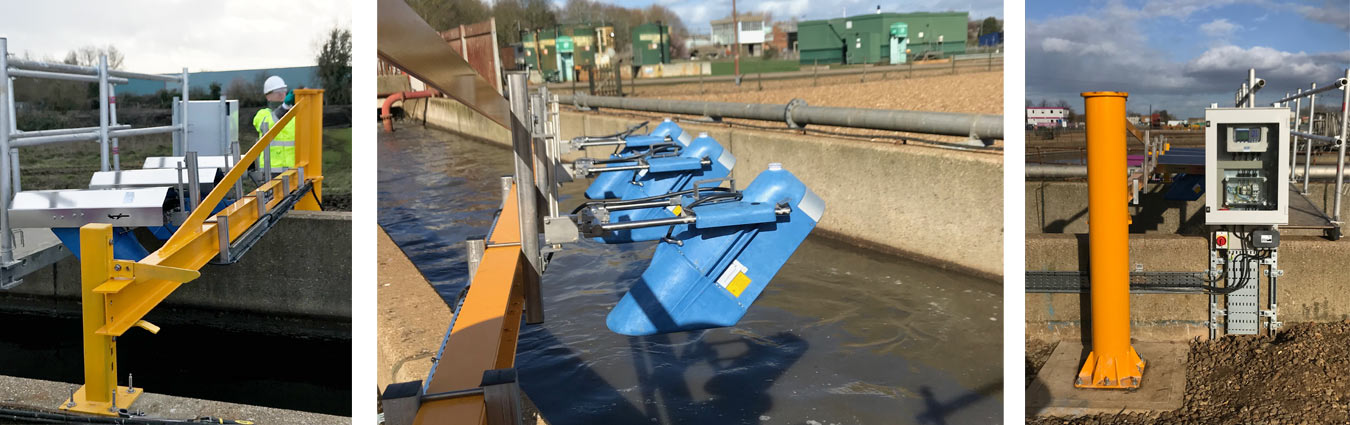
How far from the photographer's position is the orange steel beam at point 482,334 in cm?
180

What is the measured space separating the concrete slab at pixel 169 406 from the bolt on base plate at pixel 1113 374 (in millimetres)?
4362

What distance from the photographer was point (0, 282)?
5.41m

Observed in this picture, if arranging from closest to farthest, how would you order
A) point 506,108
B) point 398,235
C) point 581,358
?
point 506,108 < point 581,358 < point 398,235

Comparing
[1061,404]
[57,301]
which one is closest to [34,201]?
[57,301]

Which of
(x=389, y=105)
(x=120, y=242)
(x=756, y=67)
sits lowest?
(x=120, y=242)

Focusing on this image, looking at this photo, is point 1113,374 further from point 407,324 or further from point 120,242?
point 120,242

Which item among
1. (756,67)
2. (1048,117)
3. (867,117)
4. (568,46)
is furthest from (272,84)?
(568,46)

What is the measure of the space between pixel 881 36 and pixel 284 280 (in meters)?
29.6

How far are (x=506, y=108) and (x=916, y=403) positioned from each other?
8.73 feet

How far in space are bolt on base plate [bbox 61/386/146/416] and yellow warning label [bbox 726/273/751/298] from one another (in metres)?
3.15

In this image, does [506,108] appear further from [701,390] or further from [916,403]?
[916,403]

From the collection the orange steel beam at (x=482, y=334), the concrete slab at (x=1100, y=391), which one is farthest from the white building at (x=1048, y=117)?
the orange steel beam at (x=482, y=334)

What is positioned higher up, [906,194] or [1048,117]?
[1048,117]

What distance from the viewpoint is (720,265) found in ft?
14.6
